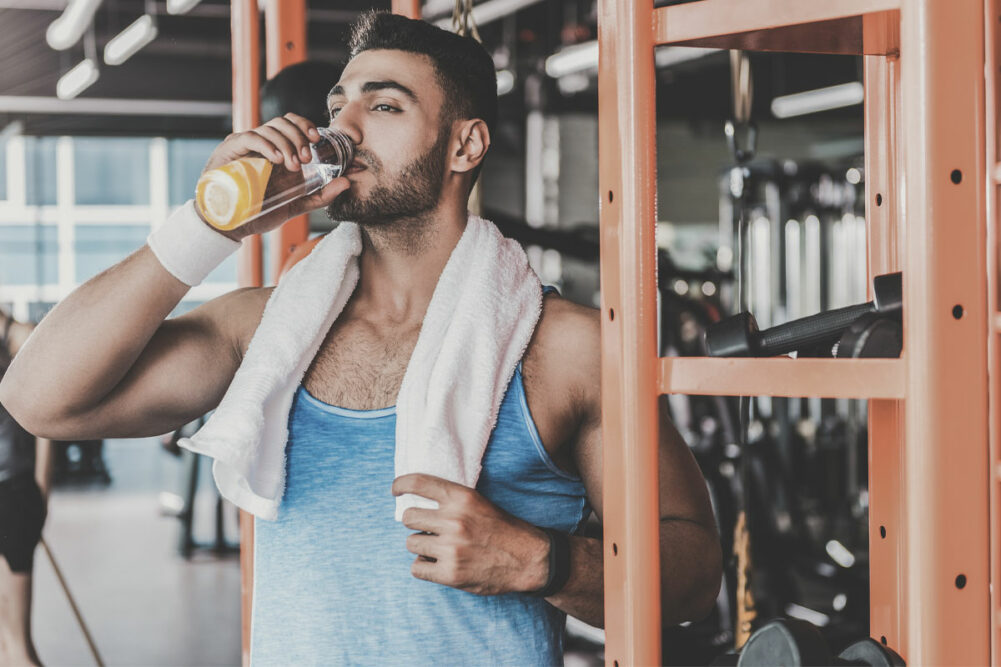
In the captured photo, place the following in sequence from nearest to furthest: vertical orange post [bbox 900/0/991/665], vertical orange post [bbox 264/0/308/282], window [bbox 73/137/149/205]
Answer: vertical orange post [bbox 900/0/991/665] < vertical orange post [bbox 264/0/308/282] < window [bbox 73/137/149/205]

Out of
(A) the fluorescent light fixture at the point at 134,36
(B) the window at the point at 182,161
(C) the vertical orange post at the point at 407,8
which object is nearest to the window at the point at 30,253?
(B) the window at the point at 182,161

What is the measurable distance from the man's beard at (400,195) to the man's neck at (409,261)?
0.11 ft

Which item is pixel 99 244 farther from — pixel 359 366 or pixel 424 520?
pixel 424 520

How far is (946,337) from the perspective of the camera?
773mm

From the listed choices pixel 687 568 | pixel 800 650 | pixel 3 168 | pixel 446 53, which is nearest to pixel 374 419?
pixel 687 568

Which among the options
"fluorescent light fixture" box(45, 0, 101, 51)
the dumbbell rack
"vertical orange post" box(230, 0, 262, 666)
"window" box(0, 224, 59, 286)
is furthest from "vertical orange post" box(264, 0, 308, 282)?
"window" box(0, 224, 59, 286)

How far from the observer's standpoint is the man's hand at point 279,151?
1.20 m

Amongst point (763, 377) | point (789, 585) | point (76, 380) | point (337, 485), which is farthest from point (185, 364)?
point (789, 585)

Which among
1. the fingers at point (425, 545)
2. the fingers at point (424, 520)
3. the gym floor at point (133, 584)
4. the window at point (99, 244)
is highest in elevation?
the window at point (99, 244)

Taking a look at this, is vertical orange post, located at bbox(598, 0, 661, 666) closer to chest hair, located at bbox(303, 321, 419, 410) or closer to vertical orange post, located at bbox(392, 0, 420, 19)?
chest hair, located at bbox(303, 321, 419, 410)

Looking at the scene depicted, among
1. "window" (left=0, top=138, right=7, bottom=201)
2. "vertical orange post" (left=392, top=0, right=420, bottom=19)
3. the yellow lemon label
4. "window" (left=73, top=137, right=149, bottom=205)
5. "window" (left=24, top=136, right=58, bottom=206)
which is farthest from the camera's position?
"window" (left=73, top=137, right=149, bottom=205)

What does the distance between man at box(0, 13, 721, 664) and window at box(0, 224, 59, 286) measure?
8524mm

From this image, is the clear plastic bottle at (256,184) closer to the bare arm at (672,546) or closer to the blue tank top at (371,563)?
the blue tank top at (371,563)

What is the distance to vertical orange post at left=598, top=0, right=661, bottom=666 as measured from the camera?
3.01ft
